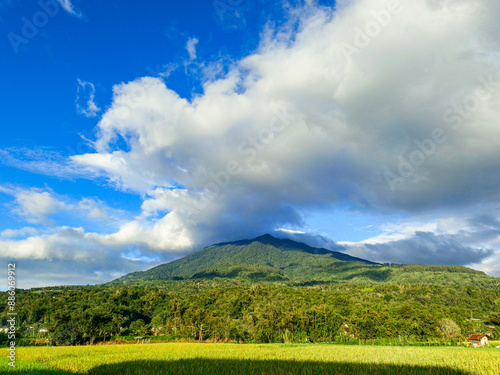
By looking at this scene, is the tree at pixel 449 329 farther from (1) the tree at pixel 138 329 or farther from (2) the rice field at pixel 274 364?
(1) the tree at pixel 138 329

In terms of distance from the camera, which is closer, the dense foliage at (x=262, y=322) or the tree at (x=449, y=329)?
the dense foliage at (x=262, y=322)

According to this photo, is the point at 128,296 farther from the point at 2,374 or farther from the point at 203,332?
the point at 2,374

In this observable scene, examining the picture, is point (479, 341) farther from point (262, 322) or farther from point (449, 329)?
point (262, 322)

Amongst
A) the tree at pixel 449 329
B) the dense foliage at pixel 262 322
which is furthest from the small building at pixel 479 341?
the tree at pixel 449 329

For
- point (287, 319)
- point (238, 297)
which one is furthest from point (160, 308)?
point (287, 319)

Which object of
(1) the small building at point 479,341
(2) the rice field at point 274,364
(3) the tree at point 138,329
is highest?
(2) the rice field at point 274,364

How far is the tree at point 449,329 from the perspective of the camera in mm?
74188

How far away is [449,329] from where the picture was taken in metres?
74.5

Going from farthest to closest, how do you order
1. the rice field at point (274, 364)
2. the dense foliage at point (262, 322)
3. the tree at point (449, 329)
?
the tree at point (449, 329)
the dense foliage at point (262, 322)
the rice field at point (274, 364)

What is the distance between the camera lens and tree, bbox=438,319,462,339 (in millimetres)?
74188

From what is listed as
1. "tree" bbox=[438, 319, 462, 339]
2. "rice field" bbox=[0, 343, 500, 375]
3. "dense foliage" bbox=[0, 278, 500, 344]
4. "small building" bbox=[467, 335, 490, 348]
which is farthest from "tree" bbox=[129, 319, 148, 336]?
"small building" bbox=[467, 335, 490, 348]

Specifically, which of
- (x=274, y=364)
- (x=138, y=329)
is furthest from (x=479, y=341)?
(x=138, y=329)

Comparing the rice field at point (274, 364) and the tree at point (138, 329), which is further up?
the rice field at point (274, 364)

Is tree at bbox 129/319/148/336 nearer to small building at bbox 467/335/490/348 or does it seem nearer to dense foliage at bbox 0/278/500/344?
dense foliage at bbox 0/278/500/344
